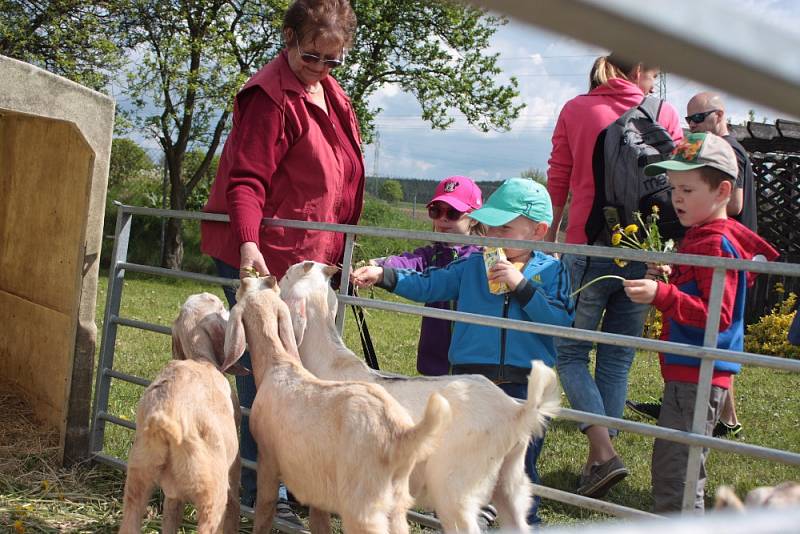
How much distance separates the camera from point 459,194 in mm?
4531

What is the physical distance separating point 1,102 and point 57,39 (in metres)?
15.3

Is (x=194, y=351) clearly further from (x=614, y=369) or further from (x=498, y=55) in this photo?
(x=498, y=55)

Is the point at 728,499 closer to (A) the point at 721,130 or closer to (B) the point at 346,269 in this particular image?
(B) the point at 346,269

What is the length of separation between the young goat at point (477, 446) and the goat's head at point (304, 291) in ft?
1.31

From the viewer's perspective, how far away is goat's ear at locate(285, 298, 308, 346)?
3.19 meters

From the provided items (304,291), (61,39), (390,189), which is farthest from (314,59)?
(390,189)

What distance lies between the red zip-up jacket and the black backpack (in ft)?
4.06

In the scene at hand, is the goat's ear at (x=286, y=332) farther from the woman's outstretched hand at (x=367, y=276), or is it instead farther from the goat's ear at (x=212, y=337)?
the woman's outstretched hand at (x=367, y=276)

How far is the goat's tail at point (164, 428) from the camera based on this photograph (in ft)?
9.16

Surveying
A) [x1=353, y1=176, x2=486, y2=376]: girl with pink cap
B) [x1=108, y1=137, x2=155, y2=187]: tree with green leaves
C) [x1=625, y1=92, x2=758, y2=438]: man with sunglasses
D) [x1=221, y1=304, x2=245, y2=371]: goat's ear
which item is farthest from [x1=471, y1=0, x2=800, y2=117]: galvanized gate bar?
[x1=108, y1=137, x2=155, y2=187]: tree with green leaves

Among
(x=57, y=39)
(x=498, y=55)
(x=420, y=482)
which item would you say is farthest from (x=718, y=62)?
(x=498, y=55)

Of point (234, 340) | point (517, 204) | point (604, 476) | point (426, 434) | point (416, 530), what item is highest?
point (517, 204)

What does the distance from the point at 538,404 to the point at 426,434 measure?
41 cm

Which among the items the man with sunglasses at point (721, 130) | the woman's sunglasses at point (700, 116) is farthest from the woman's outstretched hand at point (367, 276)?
the woman's sunglasses at point (700, 116)
